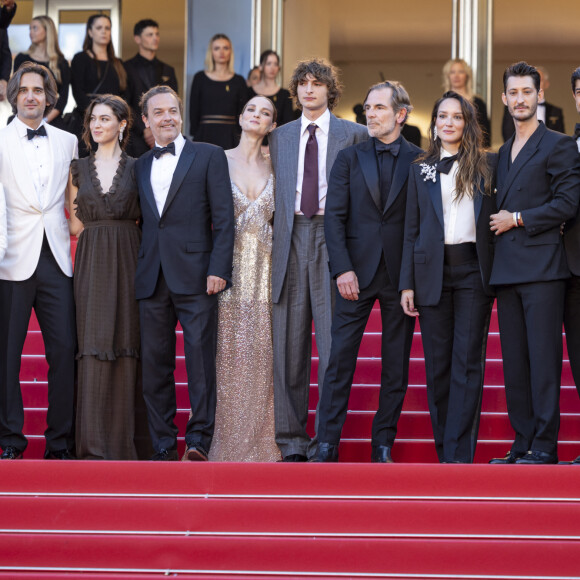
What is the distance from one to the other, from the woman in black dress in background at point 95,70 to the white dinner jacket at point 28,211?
3.10 metres

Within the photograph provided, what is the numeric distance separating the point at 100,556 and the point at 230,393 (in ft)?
5.02

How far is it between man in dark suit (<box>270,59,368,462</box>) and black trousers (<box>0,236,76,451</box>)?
1000 mm

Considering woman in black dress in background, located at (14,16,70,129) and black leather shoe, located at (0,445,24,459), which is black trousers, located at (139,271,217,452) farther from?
woman in black dress in background, located at (14,16,70,129)

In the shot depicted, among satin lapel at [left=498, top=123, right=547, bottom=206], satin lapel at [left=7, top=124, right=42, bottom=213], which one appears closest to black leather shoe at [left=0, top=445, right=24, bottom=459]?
satin lapel at [left=7, top=124, right=42, bottom=213]

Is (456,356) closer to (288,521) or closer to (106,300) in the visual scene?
(288,521)

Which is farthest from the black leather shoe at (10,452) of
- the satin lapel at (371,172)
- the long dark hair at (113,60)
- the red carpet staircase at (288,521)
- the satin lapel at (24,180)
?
the long dark hair at (113,60)

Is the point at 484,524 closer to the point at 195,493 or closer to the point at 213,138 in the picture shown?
the point at 195,493

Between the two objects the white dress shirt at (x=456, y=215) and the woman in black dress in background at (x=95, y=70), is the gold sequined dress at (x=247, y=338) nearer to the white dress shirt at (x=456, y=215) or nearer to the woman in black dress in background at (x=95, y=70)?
the white dress shirt at (x=456, y=215)

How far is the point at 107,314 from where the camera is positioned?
215 inches

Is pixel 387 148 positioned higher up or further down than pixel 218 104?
further down

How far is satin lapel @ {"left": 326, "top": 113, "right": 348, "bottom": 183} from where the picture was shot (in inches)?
222

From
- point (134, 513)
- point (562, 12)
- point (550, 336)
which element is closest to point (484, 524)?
point (550, 336)

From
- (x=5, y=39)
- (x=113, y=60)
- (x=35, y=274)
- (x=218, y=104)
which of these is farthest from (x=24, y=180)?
(x=218, y=104)

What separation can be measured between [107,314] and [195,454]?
→ 0.84m
